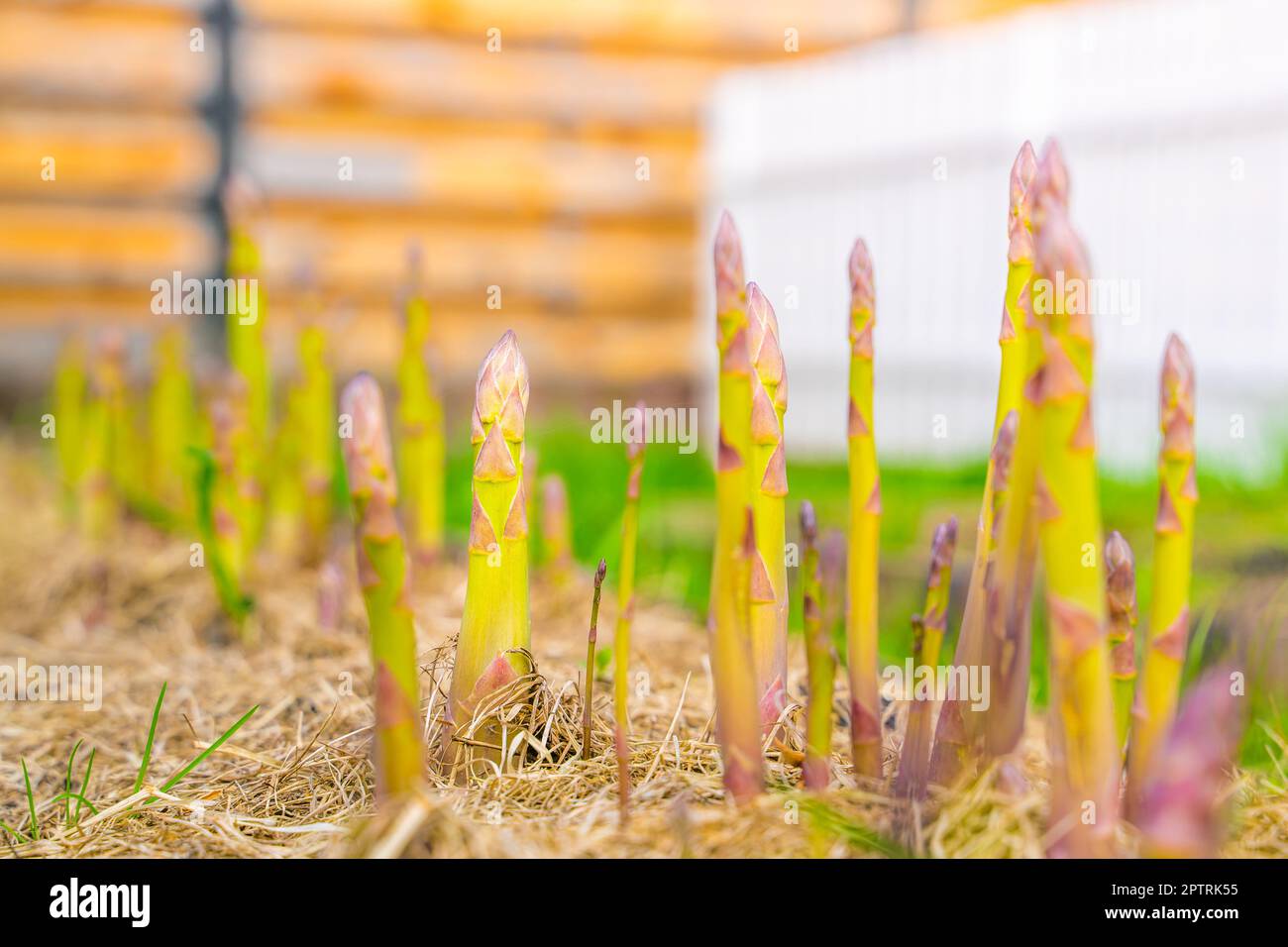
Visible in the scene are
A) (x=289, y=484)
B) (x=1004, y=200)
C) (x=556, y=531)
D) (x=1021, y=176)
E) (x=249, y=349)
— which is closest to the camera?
(x=1021, y=176)

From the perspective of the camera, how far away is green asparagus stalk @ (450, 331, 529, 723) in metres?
1.03

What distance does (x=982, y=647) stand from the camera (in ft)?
2.94

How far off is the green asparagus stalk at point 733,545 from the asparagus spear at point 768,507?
9cm

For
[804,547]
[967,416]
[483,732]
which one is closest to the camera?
[804,547]

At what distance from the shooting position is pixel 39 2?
4469 millimetres

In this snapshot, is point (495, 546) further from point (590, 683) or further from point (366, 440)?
point (366, 440)

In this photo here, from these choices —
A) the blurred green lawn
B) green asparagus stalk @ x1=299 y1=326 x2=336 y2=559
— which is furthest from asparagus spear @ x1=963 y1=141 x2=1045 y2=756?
green asparagus stalk @ x1=299 y1=326 x2=336 y2=559

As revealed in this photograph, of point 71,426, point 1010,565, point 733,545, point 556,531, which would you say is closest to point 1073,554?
point 1010,565

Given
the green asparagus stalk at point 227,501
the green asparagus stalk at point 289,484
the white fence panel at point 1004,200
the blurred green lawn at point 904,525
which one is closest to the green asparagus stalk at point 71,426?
the green asparagus stalk at point 289,484

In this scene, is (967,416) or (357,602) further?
(967,416)

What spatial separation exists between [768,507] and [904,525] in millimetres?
1832

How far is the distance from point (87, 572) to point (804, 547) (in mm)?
1561
